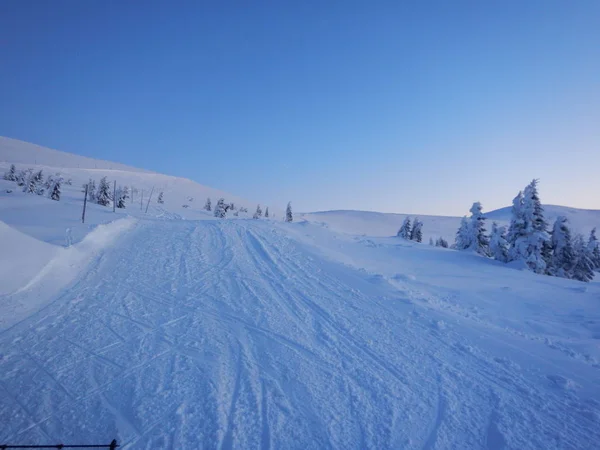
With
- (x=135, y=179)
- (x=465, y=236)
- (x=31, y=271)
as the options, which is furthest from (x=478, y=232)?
(x=135, y=179)

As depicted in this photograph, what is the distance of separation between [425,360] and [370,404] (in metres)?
2.03

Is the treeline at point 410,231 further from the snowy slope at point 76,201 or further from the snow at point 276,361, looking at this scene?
the snowy slope at point 76,201

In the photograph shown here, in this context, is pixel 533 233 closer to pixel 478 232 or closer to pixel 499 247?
pixel 499 247

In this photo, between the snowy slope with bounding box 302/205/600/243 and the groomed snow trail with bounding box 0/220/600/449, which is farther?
the snowy slope with bounding box 302/205/600/243

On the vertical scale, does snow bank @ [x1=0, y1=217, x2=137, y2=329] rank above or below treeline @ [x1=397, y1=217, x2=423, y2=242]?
below

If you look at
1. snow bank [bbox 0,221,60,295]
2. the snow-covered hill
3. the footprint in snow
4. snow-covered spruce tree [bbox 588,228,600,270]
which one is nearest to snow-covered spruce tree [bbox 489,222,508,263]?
snow-covered spruce tree [bbox 588,228,600,270]

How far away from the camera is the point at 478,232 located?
3322cm

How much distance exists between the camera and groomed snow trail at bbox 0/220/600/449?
144 inches

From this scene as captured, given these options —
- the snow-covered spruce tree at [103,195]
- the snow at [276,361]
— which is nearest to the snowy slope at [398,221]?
the snow-covered spruce tree at [103,195]

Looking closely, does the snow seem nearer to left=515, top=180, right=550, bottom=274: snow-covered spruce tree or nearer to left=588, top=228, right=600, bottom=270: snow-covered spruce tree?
left=515, top=180, right=550, bottom=274: snow-covered spruce tree

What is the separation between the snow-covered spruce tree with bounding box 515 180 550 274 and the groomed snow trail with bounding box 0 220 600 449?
23.7 meters

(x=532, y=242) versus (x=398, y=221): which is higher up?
(x=398, y=221)

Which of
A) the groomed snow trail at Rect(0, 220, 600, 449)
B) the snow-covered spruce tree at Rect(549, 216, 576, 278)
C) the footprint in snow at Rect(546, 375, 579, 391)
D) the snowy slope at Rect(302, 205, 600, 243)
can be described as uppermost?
the snowy slope at Rect(302, 205, 600, 243)

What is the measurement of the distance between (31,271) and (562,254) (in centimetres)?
4747
